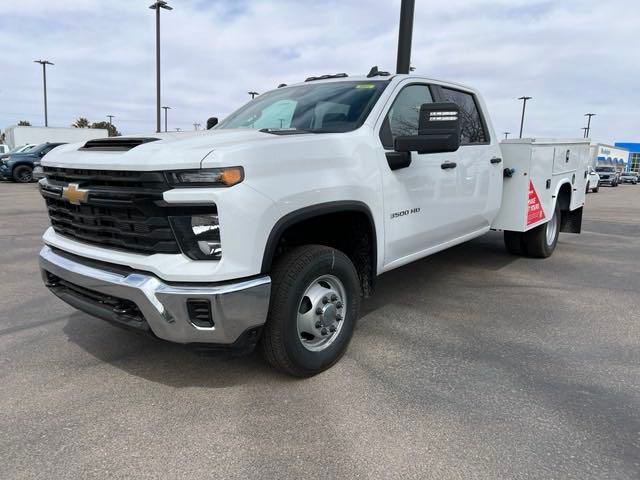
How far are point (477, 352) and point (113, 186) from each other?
2.65 meters

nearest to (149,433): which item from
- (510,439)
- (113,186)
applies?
(113,186)

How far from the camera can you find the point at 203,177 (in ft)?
7.94

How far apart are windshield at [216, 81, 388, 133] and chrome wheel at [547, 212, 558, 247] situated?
13.1 ft

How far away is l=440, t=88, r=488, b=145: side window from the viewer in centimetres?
Result: 459

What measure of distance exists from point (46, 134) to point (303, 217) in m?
32.8

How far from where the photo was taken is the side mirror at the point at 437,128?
3.15 meters

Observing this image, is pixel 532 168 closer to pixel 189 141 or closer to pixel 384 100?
pixel 384 100

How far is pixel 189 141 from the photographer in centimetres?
268

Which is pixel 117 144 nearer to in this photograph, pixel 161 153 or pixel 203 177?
pixel 161 153

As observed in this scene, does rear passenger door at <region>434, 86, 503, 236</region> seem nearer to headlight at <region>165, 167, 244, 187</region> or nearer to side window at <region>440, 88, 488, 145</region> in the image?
side window at <region>440, 88, 488, 145</region>

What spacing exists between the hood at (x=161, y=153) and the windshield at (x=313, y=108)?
2.17 ft

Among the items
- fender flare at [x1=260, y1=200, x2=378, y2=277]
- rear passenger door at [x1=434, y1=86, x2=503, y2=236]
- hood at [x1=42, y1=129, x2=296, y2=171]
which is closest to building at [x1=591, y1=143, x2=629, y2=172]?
rear passenger door at [x1=434, y1=86, x2=503, y2=236]

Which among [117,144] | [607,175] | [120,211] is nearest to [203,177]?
[120,211]

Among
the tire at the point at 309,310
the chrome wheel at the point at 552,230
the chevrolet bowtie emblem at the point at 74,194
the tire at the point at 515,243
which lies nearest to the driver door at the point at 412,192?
the tire at the point at 309,310
